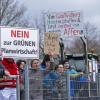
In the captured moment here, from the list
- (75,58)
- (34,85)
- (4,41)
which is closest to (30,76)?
(34,85)

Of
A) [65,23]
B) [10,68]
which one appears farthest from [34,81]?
[65,23]

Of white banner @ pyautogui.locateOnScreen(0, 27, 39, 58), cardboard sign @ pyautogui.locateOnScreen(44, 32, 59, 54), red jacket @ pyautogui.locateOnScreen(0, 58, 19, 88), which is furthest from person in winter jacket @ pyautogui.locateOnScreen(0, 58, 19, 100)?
cardboard sign @ pyautogui.locateOnScreen(44, 32, 59, 54)

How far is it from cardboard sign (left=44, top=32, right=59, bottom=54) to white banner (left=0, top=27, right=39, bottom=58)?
7.99 feet

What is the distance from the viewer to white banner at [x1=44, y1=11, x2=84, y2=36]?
1630 cm

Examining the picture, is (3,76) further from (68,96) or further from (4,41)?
(68,96)

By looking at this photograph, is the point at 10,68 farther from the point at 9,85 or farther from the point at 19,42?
the point at 19,42

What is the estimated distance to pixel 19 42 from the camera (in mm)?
11820

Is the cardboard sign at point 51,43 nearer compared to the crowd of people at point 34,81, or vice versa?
the crowd of people at point 34,81

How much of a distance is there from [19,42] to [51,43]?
3.04 m

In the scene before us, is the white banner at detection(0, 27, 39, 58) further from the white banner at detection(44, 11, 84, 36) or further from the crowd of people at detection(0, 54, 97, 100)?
the white banner at detection(44, 11, 84, 36)

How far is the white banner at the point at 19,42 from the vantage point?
37.8ft

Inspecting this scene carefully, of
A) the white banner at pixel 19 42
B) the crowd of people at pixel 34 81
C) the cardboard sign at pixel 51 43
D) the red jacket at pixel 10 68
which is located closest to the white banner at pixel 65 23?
the cardboard sign at pixel 51 43

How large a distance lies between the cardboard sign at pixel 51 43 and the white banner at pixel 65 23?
4.31ft

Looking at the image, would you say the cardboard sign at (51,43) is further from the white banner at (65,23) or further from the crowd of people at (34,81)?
the white banner at (65,23)
